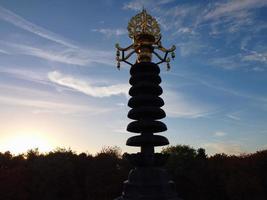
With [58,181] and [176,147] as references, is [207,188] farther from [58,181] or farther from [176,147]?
[58,181]

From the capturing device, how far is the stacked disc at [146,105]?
22.7 metres

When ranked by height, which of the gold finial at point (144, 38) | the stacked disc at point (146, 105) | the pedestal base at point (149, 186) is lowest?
the pedestal base at point (149, 186)

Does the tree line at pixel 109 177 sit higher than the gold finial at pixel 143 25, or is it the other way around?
the gold finial at pixel 143 25

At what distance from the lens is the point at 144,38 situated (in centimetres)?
2458

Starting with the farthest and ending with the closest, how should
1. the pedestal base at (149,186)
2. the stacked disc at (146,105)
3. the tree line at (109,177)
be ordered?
the tree line at (109,177) < the stacked disc at (146,105) < the pedestal base at (149,186)

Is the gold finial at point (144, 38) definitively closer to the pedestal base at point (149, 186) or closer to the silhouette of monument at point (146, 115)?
the silhouette of monument at point (146, 115)

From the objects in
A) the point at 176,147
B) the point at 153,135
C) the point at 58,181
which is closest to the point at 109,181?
the point at 58,181

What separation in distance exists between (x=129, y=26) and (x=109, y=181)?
39.1 metres

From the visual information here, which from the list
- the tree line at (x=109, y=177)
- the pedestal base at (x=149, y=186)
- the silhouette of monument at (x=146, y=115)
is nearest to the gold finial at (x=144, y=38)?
the silhouette of monument at (x=146, y=115)

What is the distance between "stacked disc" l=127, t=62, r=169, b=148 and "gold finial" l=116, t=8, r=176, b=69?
1.14 m

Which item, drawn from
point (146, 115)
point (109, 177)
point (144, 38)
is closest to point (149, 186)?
point (146, 115)

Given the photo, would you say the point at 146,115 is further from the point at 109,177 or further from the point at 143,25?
the point at 109,177

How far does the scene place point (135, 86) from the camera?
77.6ft

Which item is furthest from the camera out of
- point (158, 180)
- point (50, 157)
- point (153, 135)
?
point (50, 157)
